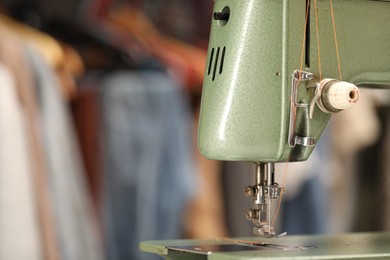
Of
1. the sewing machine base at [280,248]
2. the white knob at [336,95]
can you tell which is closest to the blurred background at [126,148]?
the sewing machine base at [280,248]

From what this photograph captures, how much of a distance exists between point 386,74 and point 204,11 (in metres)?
2.25

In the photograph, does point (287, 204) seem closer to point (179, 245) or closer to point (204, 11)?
point (204, 11)

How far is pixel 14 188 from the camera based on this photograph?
2.71 metres

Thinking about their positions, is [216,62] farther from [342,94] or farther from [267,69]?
[342,94]

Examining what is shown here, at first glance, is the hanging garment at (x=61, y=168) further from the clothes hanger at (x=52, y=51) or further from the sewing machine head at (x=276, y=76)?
the sewing machine head at (x=276, y=76)

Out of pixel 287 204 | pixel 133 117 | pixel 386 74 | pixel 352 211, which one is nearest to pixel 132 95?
pixel 133 117

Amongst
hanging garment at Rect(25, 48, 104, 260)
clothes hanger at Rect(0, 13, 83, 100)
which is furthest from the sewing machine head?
clothes hanger at Rect(0, 13, 83, 100)

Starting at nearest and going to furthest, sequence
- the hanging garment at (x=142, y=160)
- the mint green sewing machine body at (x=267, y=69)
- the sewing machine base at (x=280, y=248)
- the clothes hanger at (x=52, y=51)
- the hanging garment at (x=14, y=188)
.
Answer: the sewing machine base at (x=280, y=248)
the mint green sewing machine body at (x=267, y=69)
the hanging garment at (x=14, y=188)
the clothes hanger at (x=52, y=51)
the hanging garment at (x=142, y=160)

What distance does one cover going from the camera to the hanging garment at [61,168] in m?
2.87

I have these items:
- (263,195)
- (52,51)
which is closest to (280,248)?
(263,195)

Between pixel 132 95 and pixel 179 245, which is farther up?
pixel 132 95

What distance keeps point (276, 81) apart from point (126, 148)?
157cm

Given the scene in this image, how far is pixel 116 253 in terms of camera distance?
329cm

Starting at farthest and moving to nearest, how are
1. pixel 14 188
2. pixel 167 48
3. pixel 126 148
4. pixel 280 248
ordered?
pixel 167 48 < pixel 126 148 < pixel 14 188 < pixel 280 248
